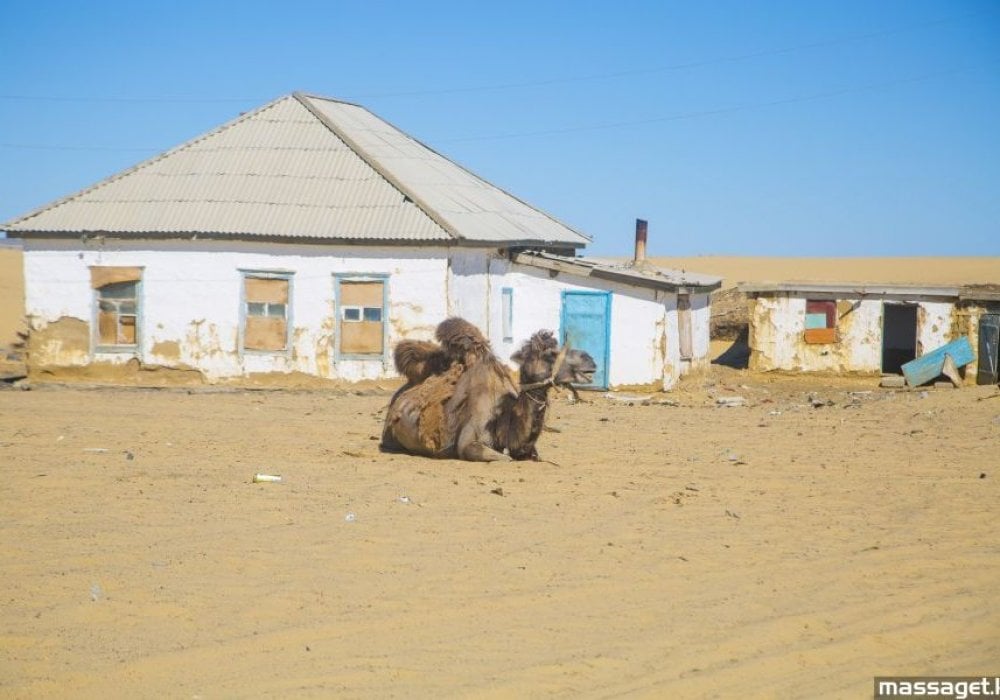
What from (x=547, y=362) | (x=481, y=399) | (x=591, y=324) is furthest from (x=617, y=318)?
(x=547, y=362)

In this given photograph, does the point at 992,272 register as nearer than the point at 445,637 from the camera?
No

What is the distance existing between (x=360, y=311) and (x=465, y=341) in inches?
362

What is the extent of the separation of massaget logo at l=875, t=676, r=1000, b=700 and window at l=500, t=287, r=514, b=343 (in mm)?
17348

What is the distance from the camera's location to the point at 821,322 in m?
25.8

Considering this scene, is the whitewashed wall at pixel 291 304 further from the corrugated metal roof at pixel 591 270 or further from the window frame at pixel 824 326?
the window frame at pixel 824 326

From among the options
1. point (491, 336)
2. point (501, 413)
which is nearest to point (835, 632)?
point (501, 413)

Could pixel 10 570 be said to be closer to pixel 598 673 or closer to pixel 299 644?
pixel 299 644

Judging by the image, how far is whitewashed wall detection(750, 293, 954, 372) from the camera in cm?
2528

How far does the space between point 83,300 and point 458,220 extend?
22.5ft

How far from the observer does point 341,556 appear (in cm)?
793

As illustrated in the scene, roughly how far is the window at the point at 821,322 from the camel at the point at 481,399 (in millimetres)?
14544

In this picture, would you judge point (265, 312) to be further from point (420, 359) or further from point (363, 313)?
point (420, 359)

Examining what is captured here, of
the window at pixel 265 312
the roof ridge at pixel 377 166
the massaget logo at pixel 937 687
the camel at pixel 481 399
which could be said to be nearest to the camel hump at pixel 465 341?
the camel at pixel 481 399

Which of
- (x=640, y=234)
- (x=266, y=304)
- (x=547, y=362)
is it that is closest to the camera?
(x=547, y=362)
